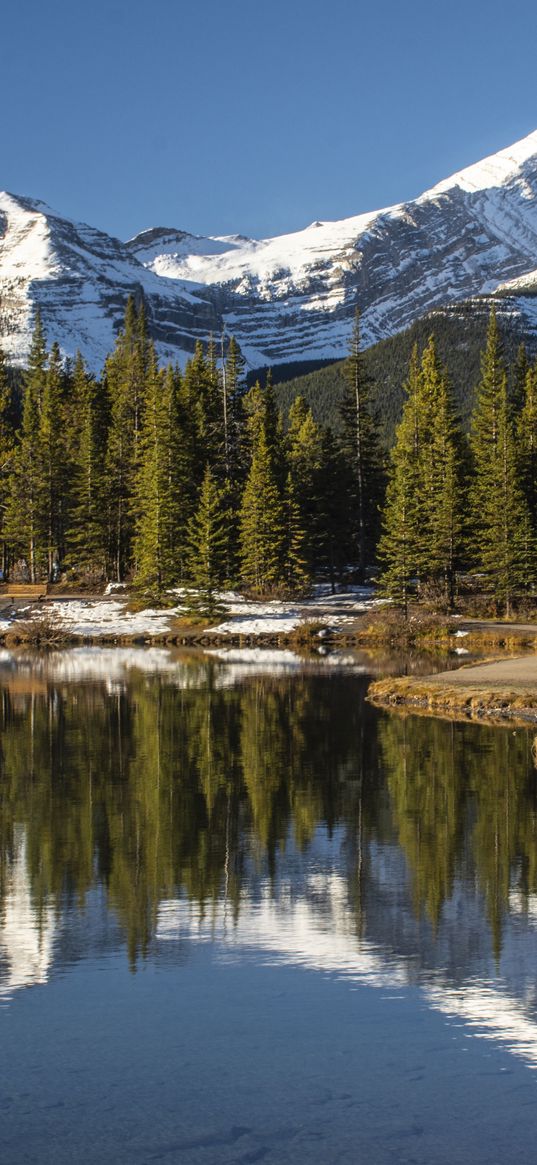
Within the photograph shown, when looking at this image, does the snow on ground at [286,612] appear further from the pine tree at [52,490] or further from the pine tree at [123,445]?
the pine tree at [52,490]

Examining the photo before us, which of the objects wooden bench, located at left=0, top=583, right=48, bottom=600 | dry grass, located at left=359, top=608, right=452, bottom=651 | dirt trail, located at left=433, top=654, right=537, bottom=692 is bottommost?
dirt trail, located at left=433, top=654, right=537, bottom=692

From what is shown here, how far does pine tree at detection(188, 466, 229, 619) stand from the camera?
74562 millimetres

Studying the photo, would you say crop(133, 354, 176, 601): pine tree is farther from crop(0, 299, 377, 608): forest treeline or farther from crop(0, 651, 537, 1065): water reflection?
crop(0, 651, 537, 1065): water reflection

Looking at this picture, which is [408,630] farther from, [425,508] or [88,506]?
[88,506]

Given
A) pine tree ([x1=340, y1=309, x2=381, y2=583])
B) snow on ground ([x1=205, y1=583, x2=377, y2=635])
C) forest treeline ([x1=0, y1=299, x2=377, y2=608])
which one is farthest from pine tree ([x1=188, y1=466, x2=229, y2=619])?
pine tree ([x1=340, y1=309, x2=381, y2=583])

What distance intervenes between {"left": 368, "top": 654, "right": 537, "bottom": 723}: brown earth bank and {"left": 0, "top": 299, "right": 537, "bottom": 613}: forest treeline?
3072 cm

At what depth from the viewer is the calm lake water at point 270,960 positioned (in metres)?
9.12

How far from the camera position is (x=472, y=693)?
117ft

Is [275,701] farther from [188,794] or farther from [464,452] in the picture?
[464,452]

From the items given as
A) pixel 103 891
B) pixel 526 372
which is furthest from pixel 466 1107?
pixel 526 372

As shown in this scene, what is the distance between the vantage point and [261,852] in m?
18.4

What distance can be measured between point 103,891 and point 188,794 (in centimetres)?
757

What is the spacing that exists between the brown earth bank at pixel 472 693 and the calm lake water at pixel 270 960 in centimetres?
608

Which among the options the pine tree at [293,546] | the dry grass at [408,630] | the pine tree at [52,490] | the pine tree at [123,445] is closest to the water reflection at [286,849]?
the dry grass at [408,630]
